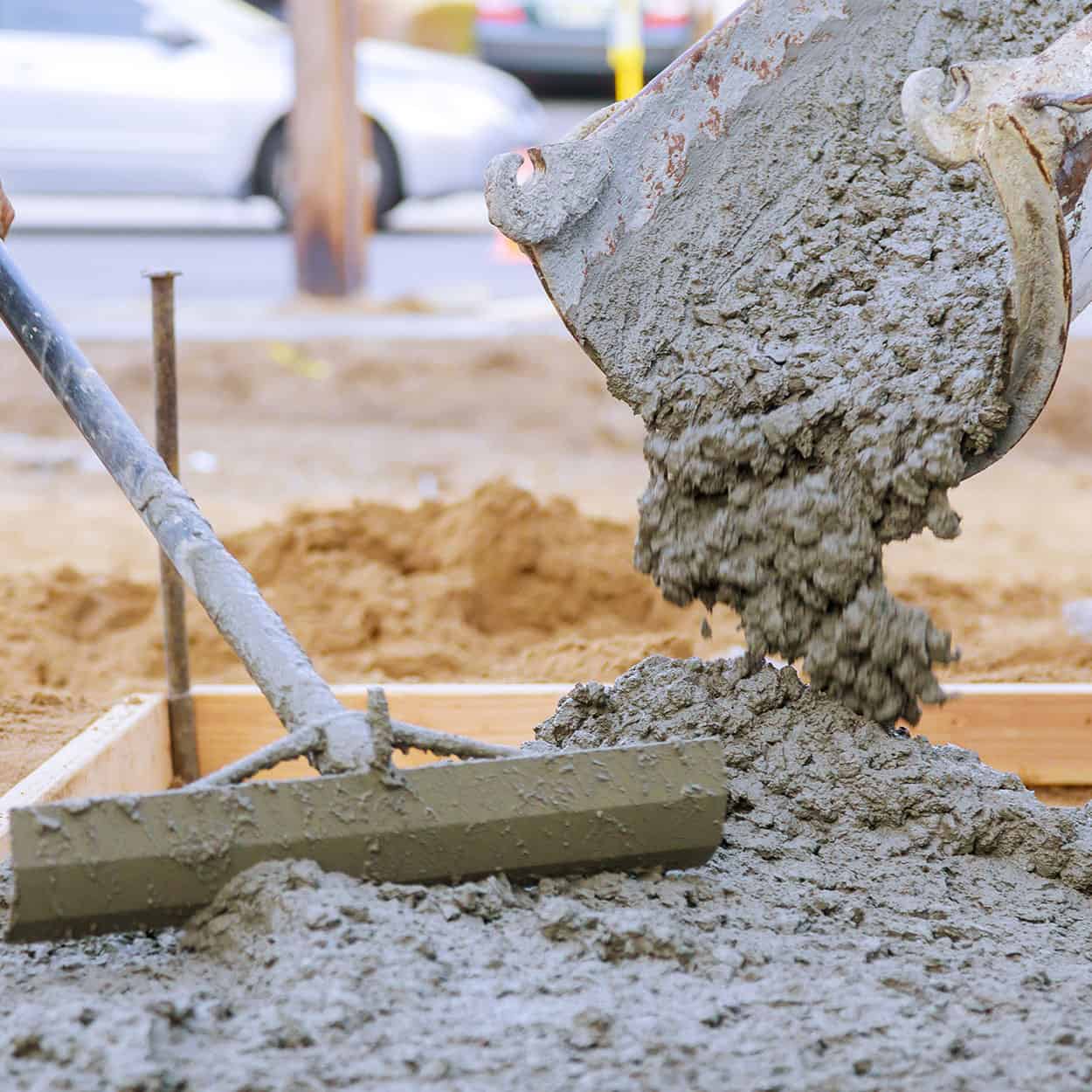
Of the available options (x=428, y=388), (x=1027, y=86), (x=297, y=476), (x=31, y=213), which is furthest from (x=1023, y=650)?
(x=31, y=213)

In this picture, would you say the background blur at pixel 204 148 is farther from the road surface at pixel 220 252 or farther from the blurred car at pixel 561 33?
the blurred car at pixel 561 33

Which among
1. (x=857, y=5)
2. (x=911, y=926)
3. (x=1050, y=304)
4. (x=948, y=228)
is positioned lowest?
(x=911, y=926)

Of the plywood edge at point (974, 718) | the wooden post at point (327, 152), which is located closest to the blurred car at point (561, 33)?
the wooden post at point (327, 152)

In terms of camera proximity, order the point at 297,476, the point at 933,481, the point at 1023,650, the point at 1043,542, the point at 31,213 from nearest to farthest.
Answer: the point at 933,481, the point at 1023,650, the point at 1043,542, the point at 297,476, the point at 31,213

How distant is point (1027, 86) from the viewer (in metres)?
1.61

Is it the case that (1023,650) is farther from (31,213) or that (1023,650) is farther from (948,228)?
(31,213)

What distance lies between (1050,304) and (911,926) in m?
0.72

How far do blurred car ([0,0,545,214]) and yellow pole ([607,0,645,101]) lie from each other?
1.01 m

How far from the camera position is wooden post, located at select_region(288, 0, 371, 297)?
715 cm

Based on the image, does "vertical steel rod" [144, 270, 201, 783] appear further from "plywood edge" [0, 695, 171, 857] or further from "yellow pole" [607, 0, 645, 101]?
"yellow pole" [607, 0, 645, 101]

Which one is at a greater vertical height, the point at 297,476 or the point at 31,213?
the point at 31,213

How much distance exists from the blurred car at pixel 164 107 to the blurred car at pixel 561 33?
3780 millimetres

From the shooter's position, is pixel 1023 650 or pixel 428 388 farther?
pixel 428 388

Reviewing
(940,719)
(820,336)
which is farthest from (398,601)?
(820,336)
